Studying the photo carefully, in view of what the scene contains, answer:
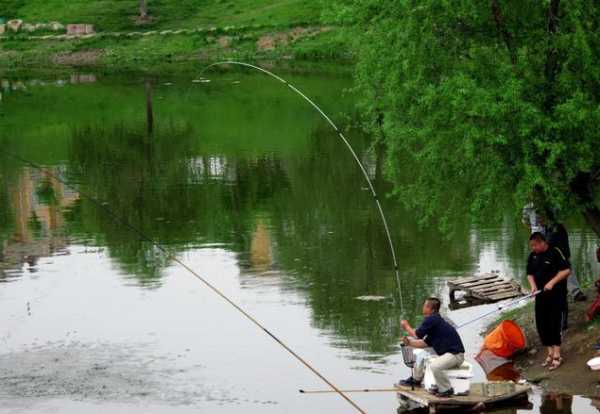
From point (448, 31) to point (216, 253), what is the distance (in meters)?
10.8

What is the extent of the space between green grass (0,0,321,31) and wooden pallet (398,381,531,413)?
76.6m

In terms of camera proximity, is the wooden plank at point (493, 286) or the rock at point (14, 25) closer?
the wooden plank at point (493, 286)

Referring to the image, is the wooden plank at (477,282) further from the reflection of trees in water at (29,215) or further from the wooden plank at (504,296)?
the reflection of trees in water at (29,215)

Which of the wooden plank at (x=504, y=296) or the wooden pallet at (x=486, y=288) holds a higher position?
the wooden pallet at (x=486, y=288)

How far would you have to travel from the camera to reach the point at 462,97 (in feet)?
61.3

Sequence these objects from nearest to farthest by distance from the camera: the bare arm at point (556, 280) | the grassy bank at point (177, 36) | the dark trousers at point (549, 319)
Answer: the bare arm at point (556, 280) < the dark trousers at point (549, 319) < the grassy bank at point (177, 36)

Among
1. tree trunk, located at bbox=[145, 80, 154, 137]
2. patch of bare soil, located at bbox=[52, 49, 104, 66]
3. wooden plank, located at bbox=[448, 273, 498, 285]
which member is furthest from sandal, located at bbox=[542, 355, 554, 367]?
patch of bare soil, located at bbox=[52, 49, 104, 66]

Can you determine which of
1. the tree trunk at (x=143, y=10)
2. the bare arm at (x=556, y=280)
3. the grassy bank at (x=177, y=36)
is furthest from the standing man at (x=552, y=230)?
the tree trunk at (x=143, y=10)

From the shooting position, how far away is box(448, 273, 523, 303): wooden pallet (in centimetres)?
2278

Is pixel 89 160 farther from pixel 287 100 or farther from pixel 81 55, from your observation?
pixel 81 55

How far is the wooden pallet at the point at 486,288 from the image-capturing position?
2278 cm

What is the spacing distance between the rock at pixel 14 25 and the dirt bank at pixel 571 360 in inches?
3509

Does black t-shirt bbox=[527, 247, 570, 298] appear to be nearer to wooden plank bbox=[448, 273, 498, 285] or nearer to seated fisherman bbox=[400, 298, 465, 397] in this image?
seated fisherman bbox=[400, 298, 465, 397]

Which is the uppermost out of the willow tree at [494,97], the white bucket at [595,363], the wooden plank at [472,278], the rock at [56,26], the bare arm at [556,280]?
the rock at [56,26]
